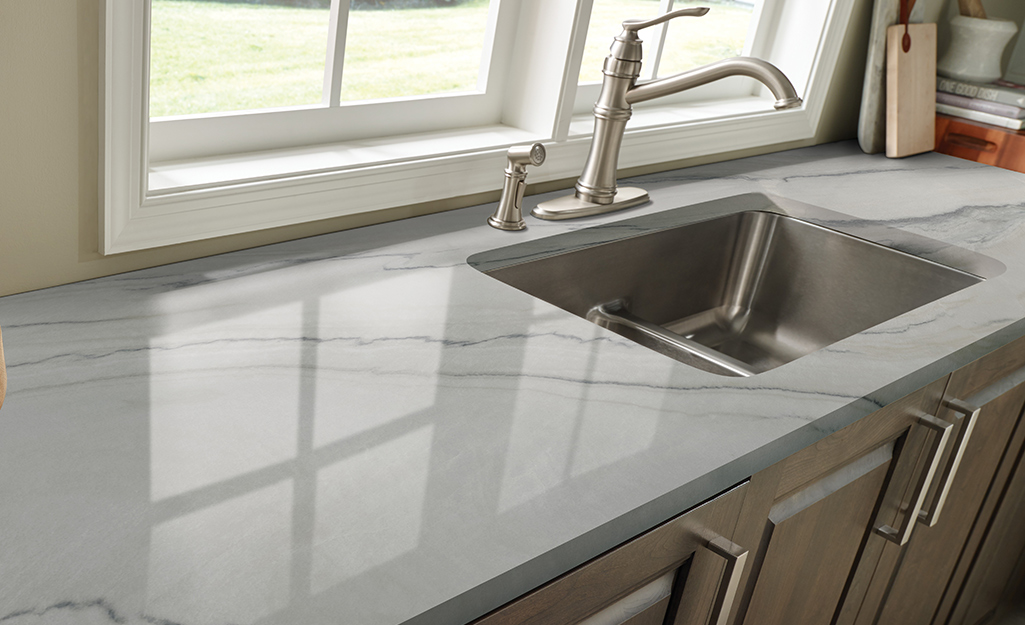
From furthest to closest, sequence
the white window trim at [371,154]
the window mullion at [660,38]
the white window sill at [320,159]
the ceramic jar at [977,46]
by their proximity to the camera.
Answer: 1. the ceramic jar at [977,46]
2. the window mullion at [660,38]
3. the white window sill at [320,159]
4. the white window trim at [371,154]

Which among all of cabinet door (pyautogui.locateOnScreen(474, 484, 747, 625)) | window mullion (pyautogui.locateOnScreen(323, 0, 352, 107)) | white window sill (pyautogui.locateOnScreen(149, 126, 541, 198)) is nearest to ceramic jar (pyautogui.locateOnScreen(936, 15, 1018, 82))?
white window sill (pyautogui.locateOnScreen(149, 126, 541, 198))

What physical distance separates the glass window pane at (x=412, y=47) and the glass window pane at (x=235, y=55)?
0.19ft

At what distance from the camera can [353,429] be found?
76 centimetres

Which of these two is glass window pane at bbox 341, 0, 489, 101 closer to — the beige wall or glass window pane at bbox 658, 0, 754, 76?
the beige wall

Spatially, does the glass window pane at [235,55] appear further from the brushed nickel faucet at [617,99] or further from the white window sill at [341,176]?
the brushed nickel faucet at [617,99]

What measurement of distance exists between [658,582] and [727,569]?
70mm

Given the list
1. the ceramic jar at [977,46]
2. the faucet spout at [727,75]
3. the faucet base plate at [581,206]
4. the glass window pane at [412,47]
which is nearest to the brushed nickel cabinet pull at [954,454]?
the faucet spout at [727,75]

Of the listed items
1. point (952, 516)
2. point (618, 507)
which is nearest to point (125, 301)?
point (618, 507)

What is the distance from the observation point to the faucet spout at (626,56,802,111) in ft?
4.00

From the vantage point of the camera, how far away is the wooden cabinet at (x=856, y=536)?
765 millimetres

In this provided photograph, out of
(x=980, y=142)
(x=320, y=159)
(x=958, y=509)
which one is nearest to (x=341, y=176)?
(x=320, y=159)

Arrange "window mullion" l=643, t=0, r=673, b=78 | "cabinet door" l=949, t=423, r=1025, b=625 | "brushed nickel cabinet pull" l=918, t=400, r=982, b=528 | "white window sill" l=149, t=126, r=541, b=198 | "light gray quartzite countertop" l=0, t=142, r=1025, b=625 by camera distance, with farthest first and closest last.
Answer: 1. "window mullion" l=643, t=0, r=673, b=78
2. "cabinet door" l=949, t=423, r=1025, b=625
3. "brushed nickel cabinet pull" l=918, t=400, r=982, b=528
4. "white window sill" l=149, t=126, r=541, b=198
5. "light gray quartzite countertop" l=0, t=142, r=1025, b=625

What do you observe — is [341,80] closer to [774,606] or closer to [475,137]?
[475,137]

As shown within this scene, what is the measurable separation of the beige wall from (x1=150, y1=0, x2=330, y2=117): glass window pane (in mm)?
216
